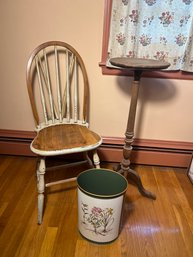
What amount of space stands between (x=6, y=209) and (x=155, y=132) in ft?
3.89

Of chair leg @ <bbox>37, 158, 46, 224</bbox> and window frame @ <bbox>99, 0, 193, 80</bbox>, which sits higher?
window frame @ <bbox>99, 0, 193, 80</bbox>

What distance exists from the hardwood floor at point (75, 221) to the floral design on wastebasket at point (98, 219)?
0.11m

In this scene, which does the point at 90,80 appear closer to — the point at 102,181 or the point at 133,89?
the point at 133,89

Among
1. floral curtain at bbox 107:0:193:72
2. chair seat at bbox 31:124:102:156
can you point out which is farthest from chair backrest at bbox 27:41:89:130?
floral curtain at bbox 107:0:193:72

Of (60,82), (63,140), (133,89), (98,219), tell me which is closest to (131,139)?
(133,89)

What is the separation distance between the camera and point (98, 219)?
3.49 ft

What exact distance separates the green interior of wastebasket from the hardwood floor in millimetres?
225

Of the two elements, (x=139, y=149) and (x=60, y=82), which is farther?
(x=139, y=149)

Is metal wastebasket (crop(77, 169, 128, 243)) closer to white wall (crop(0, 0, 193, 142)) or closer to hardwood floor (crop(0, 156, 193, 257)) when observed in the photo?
hardwood floor (crop(0, 156, 193, 257))

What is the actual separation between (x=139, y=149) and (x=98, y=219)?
0.86 m

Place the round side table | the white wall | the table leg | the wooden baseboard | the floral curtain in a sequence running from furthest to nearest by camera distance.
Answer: the wooden baseboard, the white wall, the floral curtain, the table leg, the round side table

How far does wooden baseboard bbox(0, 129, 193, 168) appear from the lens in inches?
69.8

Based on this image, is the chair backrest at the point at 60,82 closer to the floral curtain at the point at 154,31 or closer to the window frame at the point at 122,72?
the window frame at the point at 122,72

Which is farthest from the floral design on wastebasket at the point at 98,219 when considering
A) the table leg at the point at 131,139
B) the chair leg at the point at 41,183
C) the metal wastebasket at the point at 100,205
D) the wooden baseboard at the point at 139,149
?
the wooden baseboard at the point at 139,149
